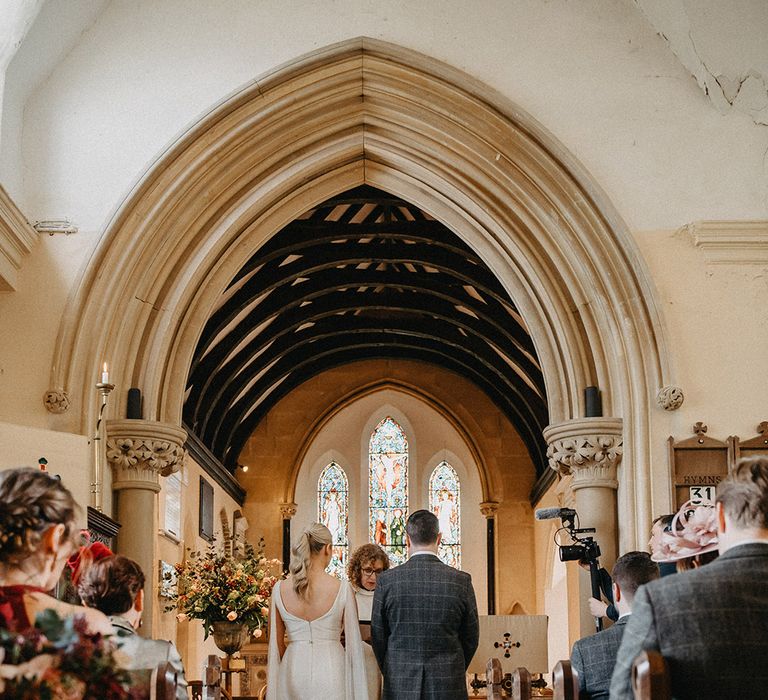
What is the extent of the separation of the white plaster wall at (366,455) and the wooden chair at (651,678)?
50.1 ft

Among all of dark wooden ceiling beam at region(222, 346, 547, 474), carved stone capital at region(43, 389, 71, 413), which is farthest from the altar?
dark wooden ceiling beam at region(222, 346, 547, 474)

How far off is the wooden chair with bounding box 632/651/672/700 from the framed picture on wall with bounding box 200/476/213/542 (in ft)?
38.4

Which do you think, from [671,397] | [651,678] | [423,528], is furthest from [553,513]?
[651,678]

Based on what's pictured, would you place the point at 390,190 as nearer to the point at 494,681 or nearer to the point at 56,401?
the point at 56,401

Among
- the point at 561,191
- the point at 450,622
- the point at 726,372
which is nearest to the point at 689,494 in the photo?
the point at 726,372

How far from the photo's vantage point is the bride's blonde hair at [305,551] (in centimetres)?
484

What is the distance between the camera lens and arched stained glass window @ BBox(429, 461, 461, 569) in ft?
57.4

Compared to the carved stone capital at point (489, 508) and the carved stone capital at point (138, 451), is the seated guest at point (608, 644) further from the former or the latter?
the carved stone capital at point (489, 508)

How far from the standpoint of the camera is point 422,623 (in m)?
4.64

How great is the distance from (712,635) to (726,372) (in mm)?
5240

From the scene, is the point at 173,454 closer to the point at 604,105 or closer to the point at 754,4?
the point at 604,105

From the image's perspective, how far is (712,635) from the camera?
2.31 metres

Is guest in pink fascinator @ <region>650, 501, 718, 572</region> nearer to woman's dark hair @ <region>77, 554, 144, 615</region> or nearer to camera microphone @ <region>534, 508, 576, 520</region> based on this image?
woman's dark hair @ <region>77, 554, 144, 615</region>

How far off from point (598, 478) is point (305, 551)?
3098 millimetres
